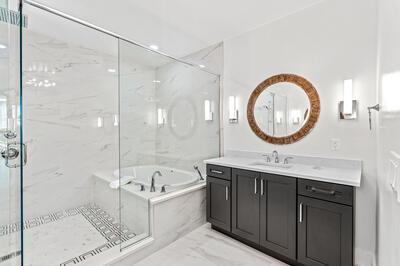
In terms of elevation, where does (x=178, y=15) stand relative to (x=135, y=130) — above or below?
above

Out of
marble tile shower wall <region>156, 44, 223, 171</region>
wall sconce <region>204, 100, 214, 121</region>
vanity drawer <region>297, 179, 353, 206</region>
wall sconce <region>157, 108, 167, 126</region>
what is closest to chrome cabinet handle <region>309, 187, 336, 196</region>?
vanity drawer <region>297, 179, 353, 206</region>

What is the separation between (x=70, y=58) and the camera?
2920mm

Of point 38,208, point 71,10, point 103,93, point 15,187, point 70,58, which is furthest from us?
point 103,93

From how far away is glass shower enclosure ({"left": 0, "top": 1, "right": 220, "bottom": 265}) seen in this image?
80.8 inches

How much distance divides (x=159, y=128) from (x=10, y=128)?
1550 millimetres

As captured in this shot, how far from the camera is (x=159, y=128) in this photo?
8.63 feet

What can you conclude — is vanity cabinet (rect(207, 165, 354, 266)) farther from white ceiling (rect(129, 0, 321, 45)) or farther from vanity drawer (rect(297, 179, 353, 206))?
white ceiling (rect(129, 0, 321, 45))

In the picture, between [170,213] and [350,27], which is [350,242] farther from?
[350,27]

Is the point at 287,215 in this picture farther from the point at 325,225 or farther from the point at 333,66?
the point at 333,66

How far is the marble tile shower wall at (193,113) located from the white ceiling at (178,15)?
445 millimetres

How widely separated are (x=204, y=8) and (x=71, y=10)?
1419 millimetres

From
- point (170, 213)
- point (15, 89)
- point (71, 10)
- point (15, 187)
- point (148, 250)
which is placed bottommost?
point (148, 250)

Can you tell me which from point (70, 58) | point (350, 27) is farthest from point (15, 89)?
point (350, 27)

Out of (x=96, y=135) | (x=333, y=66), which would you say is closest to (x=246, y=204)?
(x=333, y=66)
